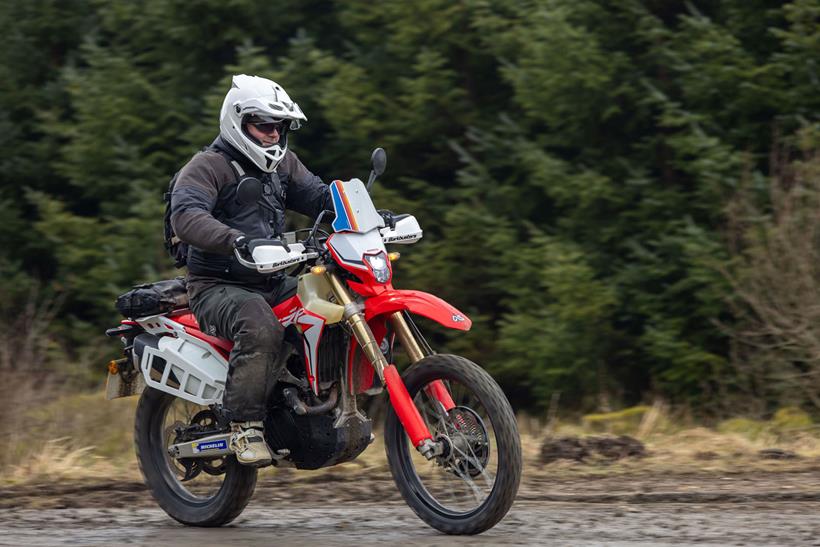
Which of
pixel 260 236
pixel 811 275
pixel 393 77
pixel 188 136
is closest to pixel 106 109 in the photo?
pixel 188 136

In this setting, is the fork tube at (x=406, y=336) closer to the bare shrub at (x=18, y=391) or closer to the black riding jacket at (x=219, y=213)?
the black riding jacket at (x=219, y=213)

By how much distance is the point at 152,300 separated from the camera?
6848 mm

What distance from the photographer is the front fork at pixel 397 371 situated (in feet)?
19.6

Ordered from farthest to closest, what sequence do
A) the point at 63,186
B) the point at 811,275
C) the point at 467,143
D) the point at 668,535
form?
the point at 63,186
the point at 467,143
the point at 811,275
the point at 668,535

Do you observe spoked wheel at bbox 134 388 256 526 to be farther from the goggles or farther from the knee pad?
the goggles

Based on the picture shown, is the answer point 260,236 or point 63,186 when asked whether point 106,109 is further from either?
point 260,236

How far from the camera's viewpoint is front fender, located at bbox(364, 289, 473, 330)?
5.97 metres

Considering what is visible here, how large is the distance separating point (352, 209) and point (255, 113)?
0.76 m

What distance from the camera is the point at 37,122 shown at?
1869 cm

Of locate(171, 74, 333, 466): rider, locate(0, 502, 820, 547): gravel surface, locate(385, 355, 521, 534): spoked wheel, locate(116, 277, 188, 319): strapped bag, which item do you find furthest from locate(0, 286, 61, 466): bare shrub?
locate(385, 355, 521, 534): spoked wheel

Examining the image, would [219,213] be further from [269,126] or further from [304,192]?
[304,192]

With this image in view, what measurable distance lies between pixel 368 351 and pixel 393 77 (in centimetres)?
1070

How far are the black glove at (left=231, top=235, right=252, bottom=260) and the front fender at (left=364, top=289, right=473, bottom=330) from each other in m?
0.61

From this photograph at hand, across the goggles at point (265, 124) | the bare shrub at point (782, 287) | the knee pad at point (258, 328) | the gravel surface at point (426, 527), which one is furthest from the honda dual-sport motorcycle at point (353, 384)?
the bare shrub at point (782, 287)
